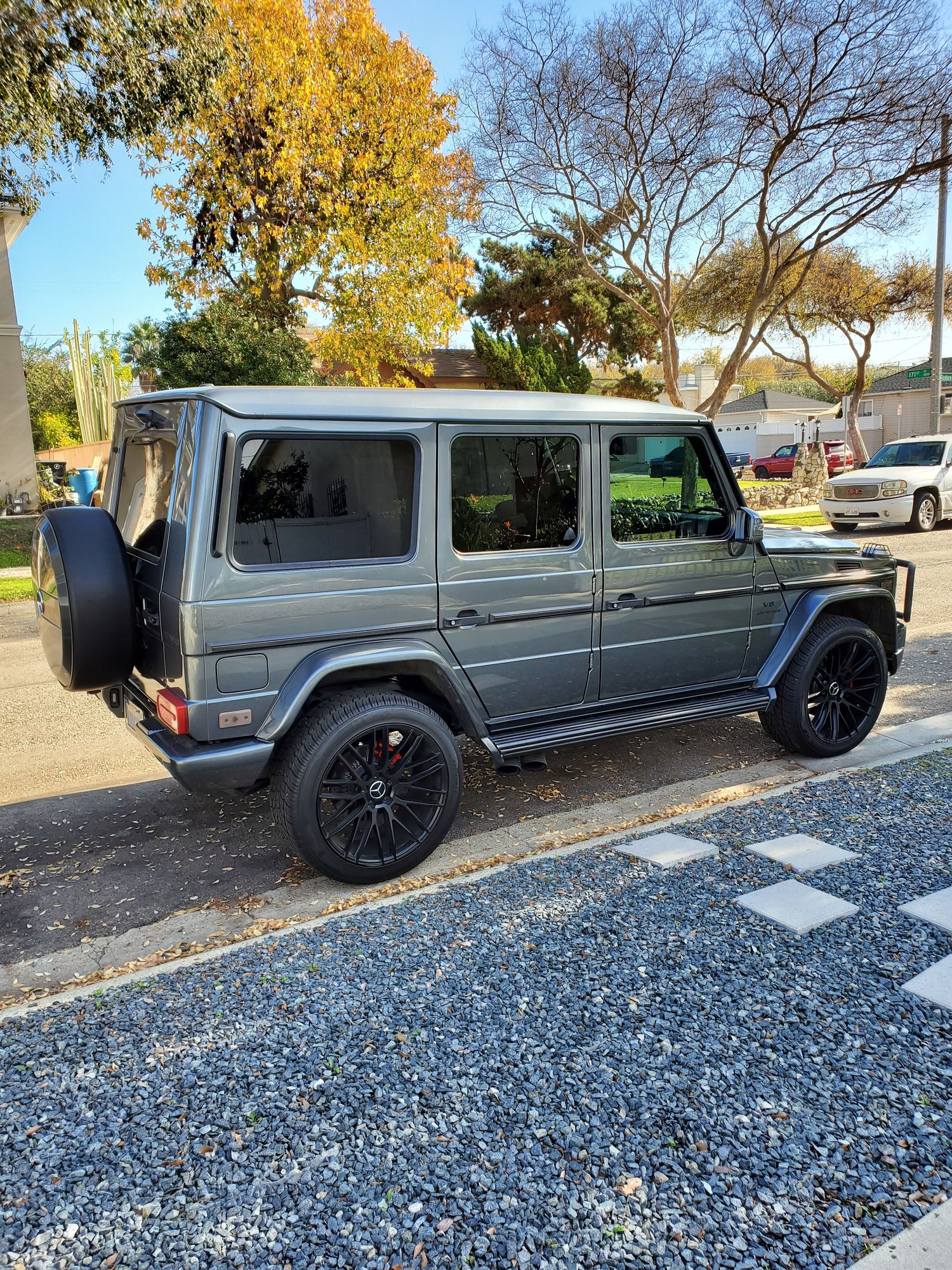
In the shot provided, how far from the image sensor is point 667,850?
3869mm

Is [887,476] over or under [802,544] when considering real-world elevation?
over

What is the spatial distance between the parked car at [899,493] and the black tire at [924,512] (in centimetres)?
1

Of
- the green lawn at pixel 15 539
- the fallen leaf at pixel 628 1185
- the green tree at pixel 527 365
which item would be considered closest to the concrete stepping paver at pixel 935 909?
the fallen leaf at pixel 628 1185

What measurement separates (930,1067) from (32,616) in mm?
10257

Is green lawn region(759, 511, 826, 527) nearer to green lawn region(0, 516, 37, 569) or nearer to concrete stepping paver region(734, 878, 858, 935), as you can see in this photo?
green lawn region(0, 516, 37, 569)

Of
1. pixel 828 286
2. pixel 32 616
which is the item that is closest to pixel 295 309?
pixel 32 616

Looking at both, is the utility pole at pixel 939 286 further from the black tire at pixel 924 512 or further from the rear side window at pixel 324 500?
the rear side window at pixel 324 500

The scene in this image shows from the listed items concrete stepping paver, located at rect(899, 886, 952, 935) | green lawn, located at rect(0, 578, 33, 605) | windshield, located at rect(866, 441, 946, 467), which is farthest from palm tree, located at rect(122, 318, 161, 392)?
concrete stepping paver, located at rect(899, 886, 952, 935)

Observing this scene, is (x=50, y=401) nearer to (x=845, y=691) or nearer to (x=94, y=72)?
(x=94, y=72)

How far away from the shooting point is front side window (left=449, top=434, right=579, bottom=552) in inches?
155

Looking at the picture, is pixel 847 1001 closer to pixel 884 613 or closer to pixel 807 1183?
pixel 807 1183

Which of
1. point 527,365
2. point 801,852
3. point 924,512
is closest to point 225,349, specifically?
point 527,365

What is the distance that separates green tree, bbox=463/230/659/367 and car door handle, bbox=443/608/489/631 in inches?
1137

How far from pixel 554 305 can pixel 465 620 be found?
3197 centimetres
